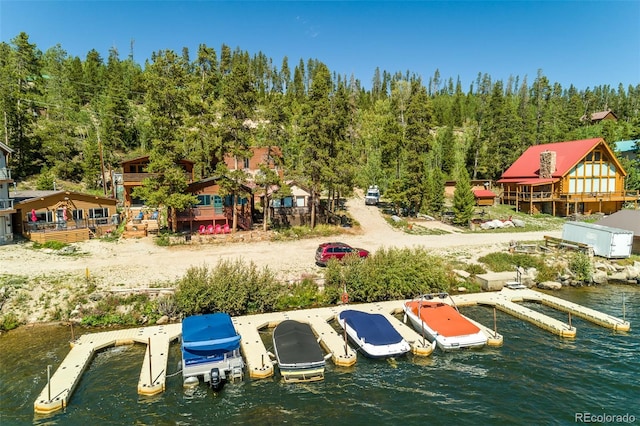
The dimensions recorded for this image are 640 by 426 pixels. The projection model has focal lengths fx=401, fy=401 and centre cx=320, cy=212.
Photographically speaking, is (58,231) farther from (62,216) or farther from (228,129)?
(228,129)

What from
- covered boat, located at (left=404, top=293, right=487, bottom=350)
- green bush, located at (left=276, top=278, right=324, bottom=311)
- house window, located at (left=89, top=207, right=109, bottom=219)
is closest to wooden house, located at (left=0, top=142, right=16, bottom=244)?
house window, located at (left=89, top=207, right=109, bottom=219)

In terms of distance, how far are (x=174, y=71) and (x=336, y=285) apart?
25.6 meters

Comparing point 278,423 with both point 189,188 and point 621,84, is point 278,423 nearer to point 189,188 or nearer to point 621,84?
point 189,188

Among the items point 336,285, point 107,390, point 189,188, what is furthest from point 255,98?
point 107,390

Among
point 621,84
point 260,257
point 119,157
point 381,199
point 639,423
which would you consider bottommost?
point 639,423

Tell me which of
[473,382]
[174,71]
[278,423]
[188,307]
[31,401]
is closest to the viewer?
[278,423]

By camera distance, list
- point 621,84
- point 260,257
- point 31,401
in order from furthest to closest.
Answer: point 621,84
point 260,257
point 31,401

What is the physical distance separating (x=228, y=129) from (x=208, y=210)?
26.8 feet

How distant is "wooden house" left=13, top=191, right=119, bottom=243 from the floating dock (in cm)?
1841

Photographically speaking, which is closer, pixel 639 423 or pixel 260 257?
pixel 639 423

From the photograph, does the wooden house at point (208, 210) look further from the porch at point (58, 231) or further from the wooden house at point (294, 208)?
the porch at point (58, 231)

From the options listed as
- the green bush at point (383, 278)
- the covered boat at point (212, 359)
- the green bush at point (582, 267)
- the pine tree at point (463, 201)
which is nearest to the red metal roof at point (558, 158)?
the pine tree at point (463, 201)

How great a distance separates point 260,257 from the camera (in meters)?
31.4

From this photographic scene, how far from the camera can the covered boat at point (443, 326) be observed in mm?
19344
